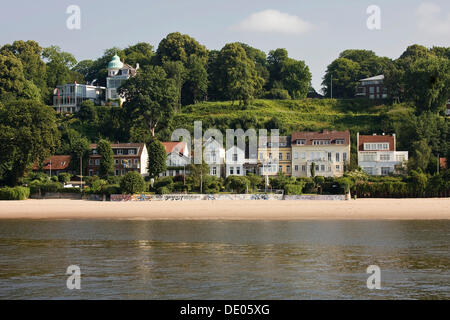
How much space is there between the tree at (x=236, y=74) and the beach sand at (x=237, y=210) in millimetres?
49008

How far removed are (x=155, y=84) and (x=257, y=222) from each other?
52.9 meters

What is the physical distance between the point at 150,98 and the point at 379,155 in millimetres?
35857

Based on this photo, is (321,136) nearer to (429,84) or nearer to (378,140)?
(378,140)

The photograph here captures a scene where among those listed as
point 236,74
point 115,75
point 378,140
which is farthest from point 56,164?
point 378,140

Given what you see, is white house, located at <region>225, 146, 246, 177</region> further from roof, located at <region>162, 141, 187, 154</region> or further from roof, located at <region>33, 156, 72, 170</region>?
roof, located at <region>33, 156, 72, 170</region>

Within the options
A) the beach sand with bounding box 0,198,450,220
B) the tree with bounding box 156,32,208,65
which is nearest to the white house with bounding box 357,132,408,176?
the beach sand with bounding box 0,198,450,220

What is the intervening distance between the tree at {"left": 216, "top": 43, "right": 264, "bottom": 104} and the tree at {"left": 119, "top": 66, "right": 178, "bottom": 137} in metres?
14.7

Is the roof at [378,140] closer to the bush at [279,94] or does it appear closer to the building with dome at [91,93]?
the bush at [279,94]

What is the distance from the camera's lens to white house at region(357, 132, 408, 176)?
267ft

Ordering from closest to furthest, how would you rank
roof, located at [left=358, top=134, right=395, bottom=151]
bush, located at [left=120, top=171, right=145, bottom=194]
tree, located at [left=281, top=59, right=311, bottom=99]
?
bush, located at [left=120, top=171, right=145, bottom=194]
roof, located at [left=358, top=134, right=395, bottom=151]
tree, located at [left=281, top=59, right=311, bottom=99]

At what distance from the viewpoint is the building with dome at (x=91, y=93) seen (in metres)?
119

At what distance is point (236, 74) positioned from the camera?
360ft

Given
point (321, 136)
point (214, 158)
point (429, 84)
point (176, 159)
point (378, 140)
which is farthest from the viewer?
point (429, 84)

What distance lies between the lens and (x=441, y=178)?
64625mm
